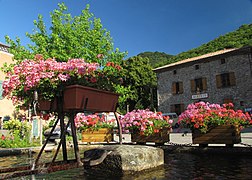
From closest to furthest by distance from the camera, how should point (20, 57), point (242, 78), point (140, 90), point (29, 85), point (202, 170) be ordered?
point (29, 85) → point (202, 170) → point (20, 57) → point (242, 78) → point (140, 90)

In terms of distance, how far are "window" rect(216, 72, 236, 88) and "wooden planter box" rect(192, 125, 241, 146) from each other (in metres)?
18.6

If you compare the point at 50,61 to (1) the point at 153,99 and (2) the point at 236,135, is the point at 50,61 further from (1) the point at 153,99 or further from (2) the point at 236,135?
(1) the point at 153,99

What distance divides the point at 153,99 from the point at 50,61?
115ft

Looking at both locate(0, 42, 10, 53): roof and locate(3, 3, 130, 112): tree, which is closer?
locate(3, 3, 130, 112): tree

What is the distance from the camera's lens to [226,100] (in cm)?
2331

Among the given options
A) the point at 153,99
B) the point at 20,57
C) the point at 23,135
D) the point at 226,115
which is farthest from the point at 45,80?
the point at 153,99

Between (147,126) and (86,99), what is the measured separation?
16.5ft

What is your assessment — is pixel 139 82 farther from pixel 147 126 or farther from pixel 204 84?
pixel 147 126

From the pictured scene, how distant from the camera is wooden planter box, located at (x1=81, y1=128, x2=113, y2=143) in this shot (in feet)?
33.1

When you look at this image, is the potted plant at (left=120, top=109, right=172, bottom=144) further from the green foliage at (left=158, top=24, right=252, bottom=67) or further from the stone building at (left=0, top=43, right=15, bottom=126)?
the green foliage at (left=158, top=24, right=252, bottom=67)

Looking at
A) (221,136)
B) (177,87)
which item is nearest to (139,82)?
(177,87)

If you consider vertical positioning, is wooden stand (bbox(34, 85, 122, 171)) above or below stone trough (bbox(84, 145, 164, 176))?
above

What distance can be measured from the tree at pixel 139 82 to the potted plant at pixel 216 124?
88.2 ft

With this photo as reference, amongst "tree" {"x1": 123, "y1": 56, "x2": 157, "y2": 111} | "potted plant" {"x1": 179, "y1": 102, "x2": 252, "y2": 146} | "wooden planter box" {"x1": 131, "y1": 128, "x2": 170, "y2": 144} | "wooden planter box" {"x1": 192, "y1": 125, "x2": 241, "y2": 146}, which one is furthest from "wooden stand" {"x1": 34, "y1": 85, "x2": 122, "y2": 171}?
"tree" {"x1": 123, "y1": 56, "x2": 157, "y2": 111}
